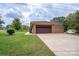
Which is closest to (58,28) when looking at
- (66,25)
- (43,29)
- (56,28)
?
(56,28)

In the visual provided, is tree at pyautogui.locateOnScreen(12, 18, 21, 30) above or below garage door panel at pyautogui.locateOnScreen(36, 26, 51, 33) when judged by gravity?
above

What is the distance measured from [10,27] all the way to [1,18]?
0.89 ft

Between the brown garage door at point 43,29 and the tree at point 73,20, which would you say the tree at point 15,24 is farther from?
the tree at point 73,20

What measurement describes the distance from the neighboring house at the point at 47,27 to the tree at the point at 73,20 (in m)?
0.20

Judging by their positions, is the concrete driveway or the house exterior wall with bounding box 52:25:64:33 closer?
the concrete driveway

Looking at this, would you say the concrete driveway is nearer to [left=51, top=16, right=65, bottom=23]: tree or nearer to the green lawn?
the green lawn

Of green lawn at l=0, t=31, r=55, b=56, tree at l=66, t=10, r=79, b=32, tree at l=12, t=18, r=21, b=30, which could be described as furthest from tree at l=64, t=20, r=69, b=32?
tree at l=12, t=18, r=21, b=30

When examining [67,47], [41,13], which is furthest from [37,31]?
[67,47]

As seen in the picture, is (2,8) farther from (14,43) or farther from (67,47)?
(67,47)

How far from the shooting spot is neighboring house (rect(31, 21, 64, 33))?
199 inches

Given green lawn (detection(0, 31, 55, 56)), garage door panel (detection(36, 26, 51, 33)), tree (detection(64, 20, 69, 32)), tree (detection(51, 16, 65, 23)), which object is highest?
tree (detection(51, 16, 65, 23))

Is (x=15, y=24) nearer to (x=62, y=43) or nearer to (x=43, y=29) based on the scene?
(x=43, y=29)

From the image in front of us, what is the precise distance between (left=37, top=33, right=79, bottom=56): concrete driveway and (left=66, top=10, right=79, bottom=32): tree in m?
0.21

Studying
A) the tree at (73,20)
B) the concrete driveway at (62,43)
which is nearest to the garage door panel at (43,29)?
the concrete driveway at (62,43)
